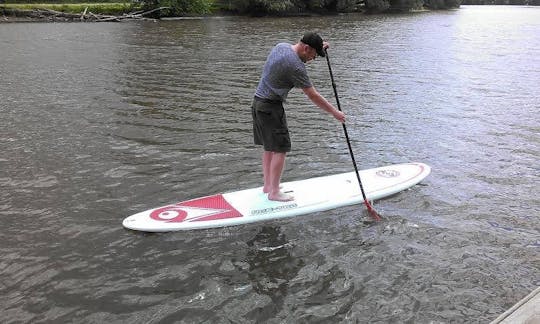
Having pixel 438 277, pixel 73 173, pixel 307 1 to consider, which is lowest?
pixel 438 277

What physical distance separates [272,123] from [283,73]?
815 millimetres

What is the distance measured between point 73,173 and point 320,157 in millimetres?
5150

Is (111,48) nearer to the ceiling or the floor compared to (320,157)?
nearer to the ceiling

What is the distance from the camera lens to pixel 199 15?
58.6 m

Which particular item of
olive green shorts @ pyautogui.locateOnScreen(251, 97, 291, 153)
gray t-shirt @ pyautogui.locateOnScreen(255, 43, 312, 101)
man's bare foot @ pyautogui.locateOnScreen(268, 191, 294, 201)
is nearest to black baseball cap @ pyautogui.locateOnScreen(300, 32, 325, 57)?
gray t-shirt @ pyautogui.locateOnScreen(255, 43, 312, 101)

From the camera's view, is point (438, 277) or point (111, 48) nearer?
point (438, 277)

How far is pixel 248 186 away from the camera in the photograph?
896 centimetres

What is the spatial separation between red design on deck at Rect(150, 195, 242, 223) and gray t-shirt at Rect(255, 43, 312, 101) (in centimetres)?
193

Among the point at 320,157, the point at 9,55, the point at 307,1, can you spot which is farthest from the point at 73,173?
the point at 307,1

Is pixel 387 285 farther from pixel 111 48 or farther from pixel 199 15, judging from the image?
pixel 199 15

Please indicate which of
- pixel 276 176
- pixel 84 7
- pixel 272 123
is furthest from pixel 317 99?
pixel 84 7

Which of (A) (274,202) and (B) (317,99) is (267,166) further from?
(B) (317,99)

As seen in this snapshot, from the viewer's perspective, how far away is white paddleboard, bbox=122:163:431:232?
7223 millimetres

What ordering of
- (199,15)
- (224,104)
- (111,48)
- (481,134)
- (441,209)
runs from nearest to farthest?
1. (441,209)
2. (481,134)
3. (224,104)
4. (111,48)
5. (199,15)
